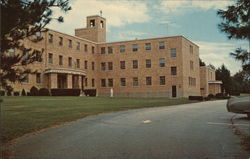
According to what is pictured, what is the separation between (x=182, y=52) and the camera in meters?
55.0

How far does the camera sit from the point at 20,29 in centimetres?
707

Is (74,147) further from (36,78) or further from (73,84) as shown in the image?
(73,84)

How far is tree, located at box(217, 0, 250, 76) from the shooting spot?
7383mm

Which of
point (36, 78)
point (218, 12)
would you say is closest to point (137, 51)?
point (36, 78)

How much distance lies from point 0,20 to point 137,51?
52.8 m

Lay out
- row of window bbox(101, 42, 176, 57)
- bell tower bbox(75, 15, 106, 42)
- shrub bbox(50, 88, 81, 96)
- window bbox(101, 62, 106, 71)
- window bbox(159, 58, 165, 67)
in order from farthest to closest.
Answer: bell tower bbox(75, 15, 106, 42), window bbox(101, 62, 106, 71), window bbox(159, 58, 165, 67), row of window bbox(101, 42, 176, 57), shrub bbox(50, 88, 81, 96)

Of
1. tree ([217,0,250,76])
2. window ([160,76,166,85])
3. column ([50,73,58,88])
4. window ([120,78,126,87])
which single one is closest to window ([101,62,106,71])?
window ([120,78,126,87])

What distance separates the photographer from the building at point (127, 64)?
52344mm

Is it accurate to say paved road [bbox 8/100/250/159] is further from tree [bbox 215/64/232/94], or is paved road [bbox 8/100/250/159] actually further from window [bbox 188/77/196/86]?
tree [bbox 215/64/232/94]

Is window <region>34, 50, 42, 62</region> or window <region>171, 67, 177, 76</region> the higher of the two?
window <region>171, 67, 177, 76</region>

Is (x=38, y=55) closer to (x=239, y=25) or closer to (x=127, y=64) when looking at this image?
(x=239, y=25)

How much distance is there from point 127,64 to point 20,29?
52.6m

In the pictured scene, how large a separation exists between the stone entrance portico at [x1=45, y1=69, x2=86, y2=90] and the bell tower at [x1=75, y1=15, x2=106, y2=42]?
12.6 meters

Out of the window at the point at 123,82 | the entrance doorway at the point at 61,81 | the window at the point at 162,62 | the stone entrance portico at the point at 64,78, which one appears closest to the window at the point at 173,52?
the window at the point at 162,62
